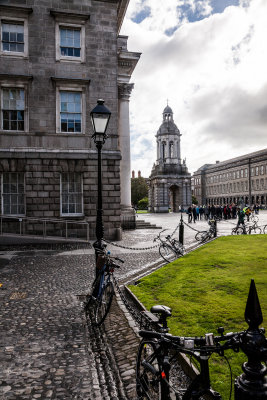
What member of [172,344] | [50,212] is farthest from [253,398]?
[50,212]

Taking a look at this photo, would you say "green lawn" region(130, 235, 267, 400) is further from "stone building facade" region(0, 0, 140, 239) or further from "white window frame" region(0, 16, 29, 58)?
"white window frame" region(0, 16, 29, 58)

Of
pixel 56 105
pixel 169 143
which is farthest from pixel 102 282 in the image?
pixel 169 143

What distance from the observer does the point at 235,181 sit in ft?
355

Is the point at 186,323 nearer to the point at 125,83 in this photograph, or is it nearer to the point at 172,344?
the point at 172,344

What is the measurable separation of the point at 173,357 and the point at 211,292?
14.0ft

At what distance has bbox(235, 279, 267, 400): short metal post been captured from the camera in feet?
7.18

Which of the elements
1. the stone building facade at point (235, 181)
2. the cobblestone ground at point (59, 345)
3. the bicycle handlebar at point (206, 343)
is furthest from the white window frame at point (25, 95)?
the stone building facade at point (235, 181)

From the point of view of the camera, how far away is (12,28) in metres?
17.3

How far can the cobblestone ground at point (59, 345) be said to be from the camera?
373cm

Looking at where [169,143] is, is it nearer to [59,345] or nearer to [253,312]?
[59,345]

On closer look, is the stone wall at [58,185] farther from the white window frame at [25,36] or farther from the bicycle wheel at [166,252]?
the bicycle wheel at [166,252]

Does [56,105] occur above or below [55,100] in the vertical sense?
below

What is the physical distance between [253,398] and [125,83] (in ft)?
75.2

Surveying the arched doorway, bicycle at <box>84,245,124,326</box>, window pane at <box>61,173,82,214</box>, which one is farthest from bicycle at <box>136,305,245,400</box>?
the arched doorway
